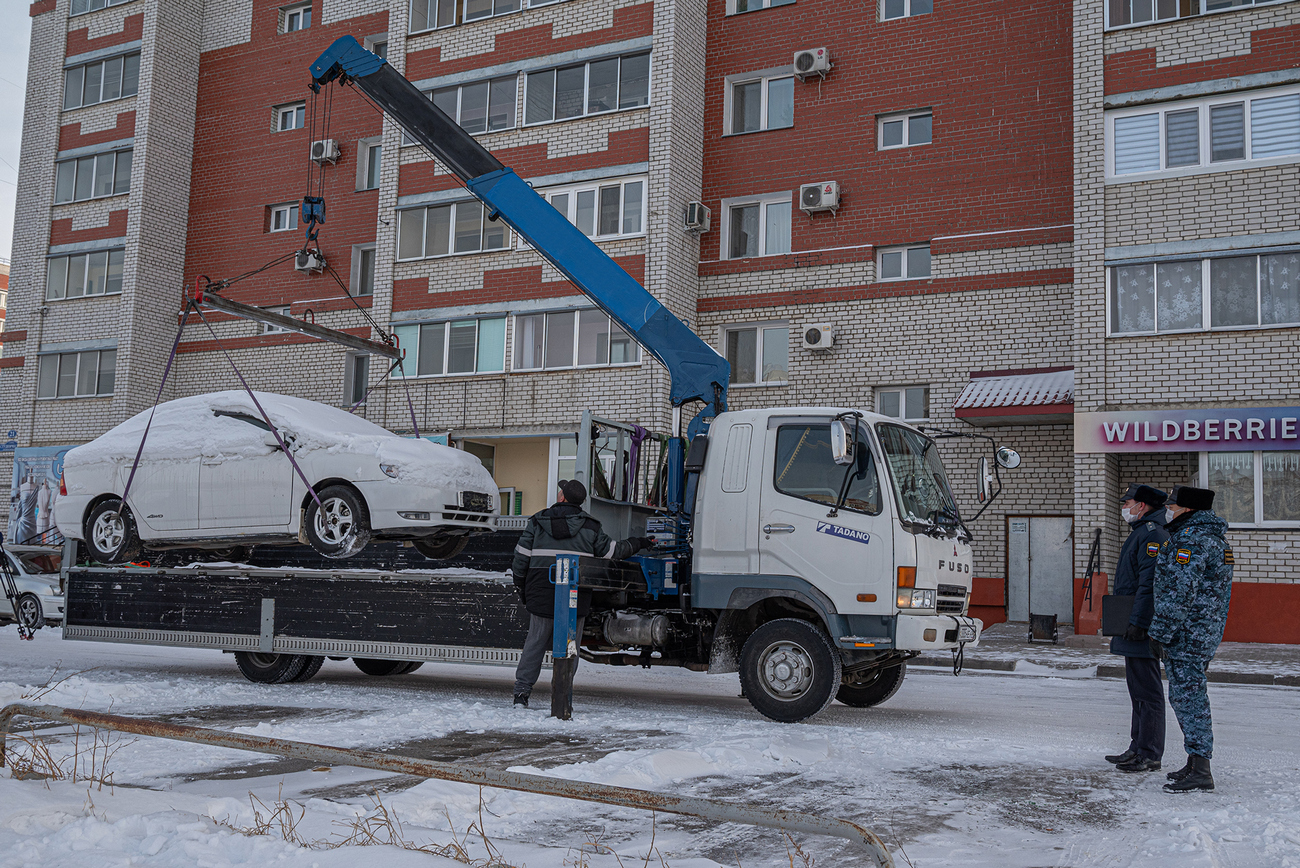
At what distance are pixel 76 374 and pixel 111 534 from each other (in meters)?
22.7

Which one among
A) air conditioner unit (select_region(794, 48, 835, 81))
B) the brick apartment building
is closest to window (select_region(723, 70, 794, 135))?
the brick apartment building

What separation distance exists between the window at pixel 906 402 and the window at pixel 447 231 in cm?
930

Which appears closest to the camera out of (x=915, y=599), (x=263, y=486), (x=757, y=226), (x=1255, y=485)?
(x=915, y=599)

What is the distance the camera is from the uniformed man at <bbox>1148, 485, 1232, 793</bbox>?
6.42 metres

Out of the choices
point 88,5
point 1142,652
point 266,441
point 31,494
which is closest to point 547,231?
point 266,441

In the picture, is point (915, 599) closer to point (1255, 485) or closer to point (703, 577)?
point (703, 577)

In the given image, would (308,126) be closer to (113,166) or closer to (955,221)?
(113,166)

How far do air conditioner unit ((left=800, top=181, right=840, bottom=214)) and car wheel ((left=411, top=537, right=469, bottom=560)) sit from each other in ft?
47.4

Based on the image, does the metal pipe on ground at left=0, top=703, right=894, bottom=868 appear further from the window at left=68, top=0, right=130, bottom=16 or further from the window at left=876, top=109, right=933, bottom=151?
the window at left=68, top=0, right=130, bottom=16

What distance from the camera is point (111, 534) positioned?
459 inches

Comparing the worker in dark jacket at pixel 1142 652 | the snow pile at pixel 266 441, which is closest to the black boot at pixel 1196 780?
the worker in dark jacket at pixel 1142 652

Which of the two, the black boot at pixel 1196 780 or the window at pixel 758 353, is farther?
the window at pixel 758 353

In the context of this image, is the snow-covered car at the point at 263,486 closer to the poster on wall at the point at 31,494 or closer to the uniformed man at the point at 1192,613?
the uniformed man at the point at 1192,613

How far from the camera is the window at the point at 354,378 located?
28328 mm
